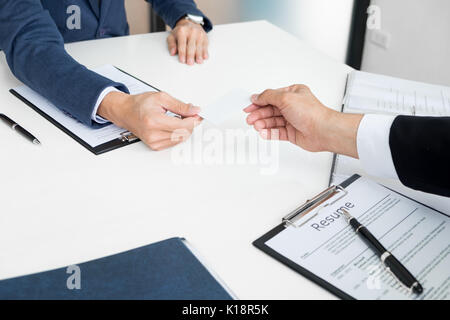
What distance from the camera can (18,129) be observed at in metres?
0.96

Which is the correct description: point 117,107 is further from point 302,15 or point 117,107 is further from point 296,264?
point 302,15

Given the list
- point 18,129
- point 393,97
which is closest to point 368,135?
point 393,97

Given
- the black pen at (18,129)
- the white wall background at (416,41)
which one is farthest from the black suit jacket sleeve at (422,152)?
the white wall background at (416,41)

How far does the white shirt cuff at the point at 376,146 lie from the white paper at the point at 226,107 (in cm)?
27

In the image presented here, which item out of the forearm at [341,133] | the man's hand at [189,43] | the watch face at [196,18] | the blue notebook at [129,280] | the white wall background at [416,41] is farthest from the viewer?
the white wall background at [416,41]

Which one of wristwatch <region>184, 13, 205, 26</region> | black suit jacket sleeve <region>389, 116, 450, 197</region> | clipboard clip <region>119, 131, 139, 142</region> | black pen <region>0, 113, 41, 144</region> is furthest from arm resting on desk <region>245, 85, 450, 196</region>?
wristwatch <region>184, 13, 205, 26</region>

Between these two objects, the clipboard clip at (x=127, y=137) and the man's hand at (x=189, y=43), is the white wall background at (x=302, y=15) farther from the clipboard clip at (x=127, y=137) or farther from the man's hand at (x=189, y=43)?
the clipboard clip at (x=127, y=137)

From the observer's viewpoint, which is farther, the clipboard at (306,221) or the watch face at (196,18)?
the watch face at (196,18)

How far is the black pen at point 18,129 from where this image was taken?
3.06ft

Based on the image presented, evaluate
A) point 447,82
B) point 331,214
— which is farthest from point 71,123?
point 447,82

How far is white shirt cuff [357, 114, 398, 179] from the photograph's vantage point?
81cm

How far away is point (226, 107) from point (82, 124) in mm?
331

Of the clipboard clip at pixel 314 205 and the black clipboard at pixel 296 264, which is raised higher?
the clipboard clip at pixel 314 205

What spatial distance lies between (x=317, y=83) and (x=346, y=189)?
498 mm
